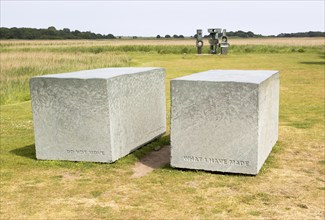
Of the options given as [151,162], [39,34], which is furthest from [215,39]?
[39,34]

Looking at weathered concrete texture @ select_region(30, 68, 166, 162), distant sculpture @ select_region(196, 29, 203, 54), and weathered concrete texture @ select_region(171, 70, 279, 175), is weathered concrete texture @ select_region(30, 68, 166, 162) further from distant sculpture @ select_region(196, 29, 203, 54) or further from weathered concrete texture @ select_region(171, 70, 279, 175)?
distant sculpture @ select_region(196, 29, 203, 54)

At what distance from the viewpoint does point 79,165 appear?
7266mm

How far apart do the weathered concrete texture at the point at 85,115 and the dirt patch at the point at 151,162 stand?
15.1 inches

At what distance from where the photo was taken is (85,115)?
7.21 metres

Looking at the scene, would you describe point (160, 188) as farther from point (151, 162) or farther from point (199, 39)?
Answer: point (199, 39)

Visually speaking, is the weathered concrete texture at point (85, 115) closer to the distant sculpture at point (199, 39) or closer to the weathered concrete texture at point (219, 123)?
the weathered concrete texture at point (219, 123)

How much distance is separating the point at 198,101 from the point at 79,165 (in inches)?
94.2

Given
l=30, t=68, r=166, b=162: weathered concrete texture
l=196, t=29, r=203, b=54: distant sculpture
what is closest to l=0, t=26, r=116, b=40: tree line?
l=196, t=29, r=203, b=54: distant sculpture

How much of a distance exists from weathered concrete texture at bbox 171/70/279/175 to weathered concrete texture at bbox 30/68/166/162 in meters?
1.10

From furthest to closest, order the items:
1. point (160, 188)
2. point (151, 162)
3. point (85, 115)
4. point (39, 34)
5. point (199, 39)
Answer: point (39, 34) → point (199, 39) → point (151, 162) → point (85, 115) → point (160, 188)

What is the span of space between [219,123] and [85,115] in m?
2.33

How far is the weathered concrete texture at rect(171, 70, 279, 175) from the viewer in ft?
21.0

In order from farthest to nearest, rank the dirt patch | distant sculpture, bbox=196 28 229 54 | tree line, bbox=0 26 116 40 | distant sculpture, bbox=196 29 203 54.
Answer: tree line, bbox=0 26 116 40 → distant sculpture, bbox=196 29 203 54 → distant sculpture, bbox=196 28 229 54 → the dirt patch

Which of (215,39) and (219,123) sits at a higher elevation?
(215,39)
